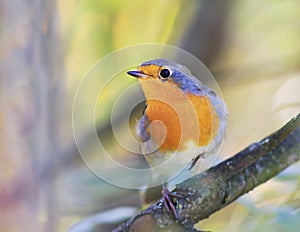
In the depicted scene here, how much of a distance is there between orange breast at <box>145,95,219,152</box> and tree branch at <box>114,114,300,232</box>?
0.29ft

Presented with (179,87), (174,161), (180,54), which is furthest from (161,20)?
(174,161)

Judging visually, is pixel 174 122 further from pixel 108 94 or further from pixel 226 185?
pixel 108 94

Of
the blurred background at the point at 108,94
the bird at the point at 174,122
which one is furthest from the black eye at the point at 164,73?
the blurred background at the point at 108,94

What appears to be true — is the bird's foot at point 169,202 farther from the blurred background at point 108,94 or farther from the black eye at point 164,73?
the black eye at point 164,73

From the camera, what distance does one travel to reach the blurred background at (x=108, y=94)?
457 millimetres

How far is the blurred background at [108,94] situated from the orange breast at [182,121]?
11 cm

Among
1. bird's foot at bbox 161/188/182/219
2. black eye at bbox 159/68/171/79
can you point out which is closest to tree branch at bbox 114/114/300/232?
bird's foot at bbox 161/188/182/219

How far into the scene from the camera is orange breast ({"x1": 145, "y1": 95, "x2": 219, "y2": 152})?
0.83 metres

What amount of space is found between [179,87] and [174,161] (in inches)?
5.1

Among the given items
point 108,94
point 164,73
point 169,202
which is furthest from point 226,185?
point 108,94

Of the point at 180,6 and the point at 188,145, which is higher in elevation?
the point at 180,6

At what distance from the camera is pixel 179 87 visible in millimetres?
897

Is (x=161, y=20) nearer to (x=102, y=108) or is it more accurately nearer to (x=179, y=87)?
(x=102, y=108)

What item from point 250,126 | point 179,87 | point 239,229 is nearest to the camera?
point 239,229
